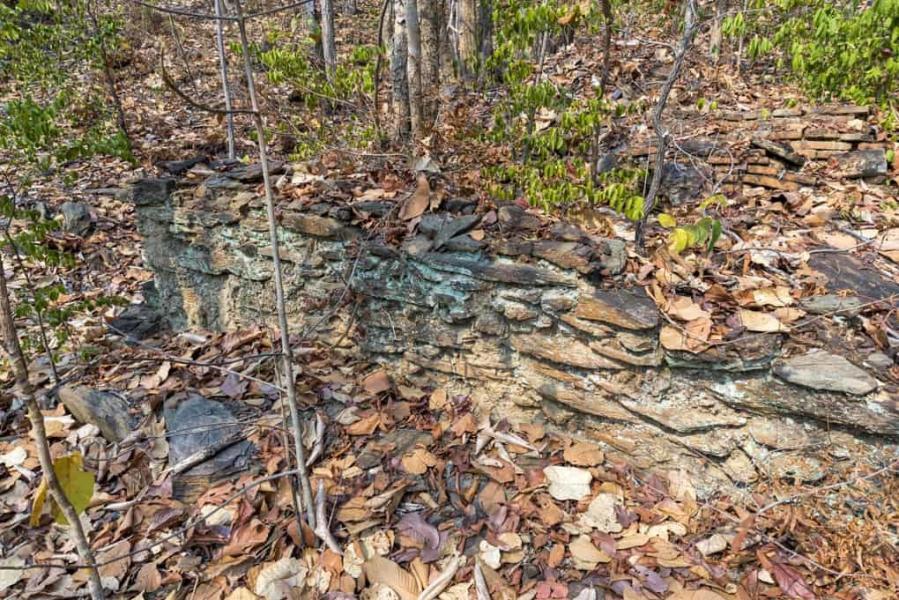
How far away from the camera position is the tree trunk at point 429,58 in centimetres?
420

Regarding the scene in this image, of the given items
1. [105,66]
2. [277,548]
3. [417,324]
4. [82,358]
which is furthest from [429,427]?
[105,66]

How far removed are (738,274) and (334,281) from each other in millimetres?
2341

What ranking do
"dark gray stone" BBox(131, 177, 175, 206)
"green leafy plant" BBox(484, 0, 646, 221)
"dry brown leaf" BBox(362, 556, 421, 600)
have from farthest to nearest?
"dark gray stone" BBox(131, 177, 175, 206) < "green leafy plant" BBox(484, 0, 646, 221) < "dry brown leaf" BBox(362, 556, 421, 600)

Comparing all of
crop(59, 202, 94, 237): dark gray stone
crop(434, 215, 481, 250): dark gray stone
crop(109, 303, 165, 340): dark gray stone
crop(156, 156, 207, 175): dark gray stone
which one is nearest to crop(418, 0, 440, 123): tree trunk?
crop(434, 215, 481, 250): dark gray stone

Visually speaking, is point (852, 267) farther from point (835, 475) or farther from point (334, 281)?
point (334, 281)

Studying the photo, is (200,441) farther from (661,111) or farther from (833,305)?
(833,305)

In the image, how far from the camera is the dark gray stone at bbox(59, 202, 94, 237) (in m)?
6.07

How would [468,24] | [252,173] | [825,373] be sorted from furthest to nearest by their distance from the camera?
[468,24] → [252,173] → [825,373]

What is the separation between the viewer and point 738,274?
2844mm

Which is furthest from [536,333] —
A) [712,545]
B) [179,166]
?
[179,166]

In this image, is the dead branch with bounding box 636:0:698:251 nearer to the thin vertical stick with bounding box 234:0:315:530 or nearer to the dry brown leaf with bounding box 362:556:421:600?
the thin vertical stick with bounding box 234:0:315:530

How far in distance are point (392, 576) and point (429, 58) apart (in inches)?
161

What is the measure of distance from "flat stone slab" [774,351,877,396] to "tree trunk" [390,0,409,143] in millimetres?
2927

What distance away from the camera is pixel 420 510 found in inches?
104
